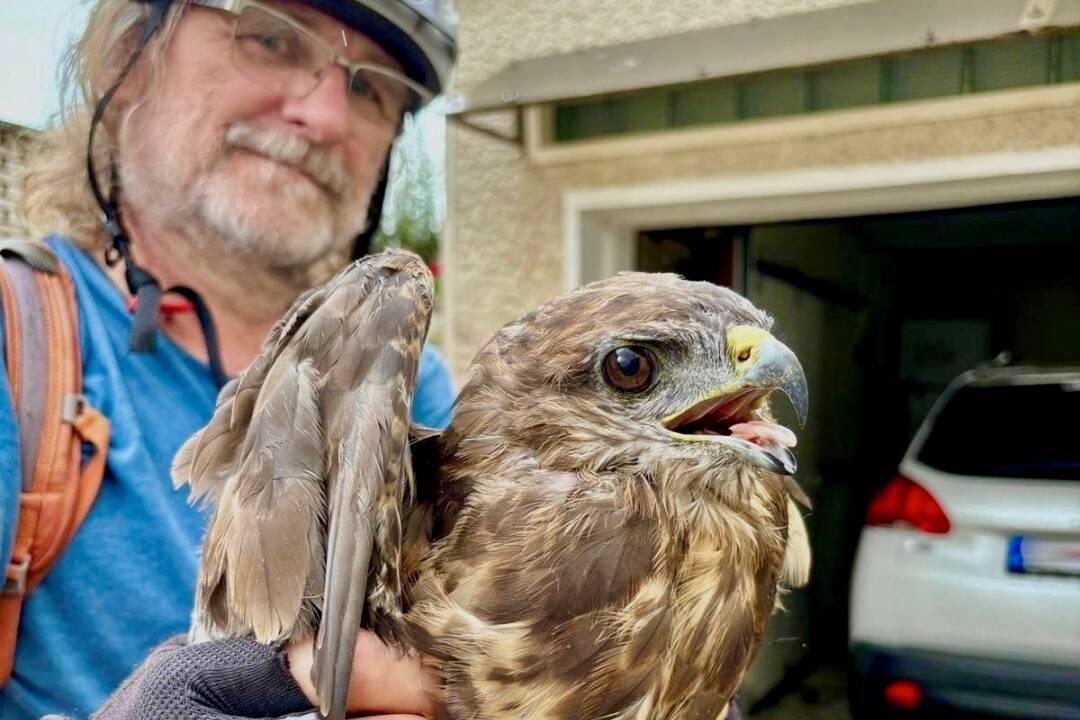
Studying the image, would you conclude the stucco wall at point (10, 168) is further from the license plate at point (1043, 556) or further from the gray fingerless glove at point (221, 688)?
the license plate at point (1043, 556)

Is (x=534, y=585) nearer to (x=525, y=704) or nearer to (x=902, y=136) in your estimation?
(x=525, y=704)

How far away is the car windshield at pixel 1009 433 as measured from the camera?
3.84 m

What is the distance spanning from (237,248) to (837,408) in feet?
11.6

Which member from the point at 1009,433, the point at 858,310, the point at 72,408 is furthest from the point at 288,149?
the point at 858,310

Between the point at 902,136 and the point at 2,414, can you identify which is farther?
the point at 902,136

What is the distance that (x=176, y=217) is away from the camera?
7.29 ft

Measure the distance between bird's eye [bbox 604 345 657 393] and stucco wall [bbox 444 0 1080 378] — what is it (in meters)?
2.62

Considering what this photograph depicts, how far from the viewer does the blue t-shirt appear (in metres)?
1.76

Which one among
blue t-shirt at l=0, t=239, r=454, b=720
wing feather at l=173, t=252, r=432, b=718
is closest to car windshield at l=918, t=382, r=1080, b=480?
wing feather at l=173, t=252, r=432, b=718

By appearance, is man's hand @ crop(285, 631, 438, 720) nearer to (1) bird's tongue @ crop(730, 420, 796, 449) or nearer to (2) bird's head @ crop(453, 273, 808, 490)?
(2) bird's head @ crop(453, 273, 808, 490)

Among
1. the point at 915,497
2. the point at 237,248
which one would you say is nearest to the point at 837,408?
the point at 915,497

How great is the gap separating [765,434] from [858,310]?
3.98 m

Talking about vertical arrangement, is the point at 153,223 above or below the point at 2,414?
above

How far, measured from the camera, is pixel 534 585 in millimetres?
1354
